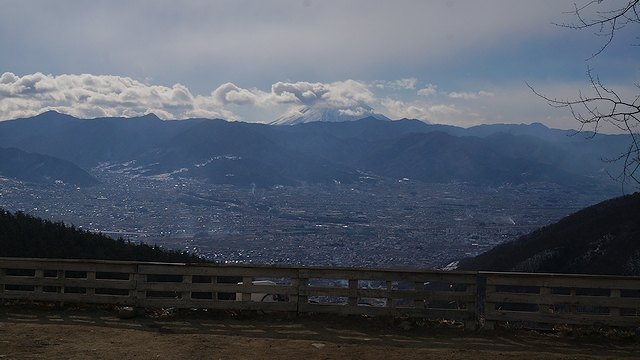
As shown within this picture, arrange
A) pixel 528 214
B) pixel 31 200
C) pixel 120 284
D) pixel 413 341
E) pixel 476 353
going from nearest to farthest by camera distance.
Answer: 1. pixel 476 353
2. pixel 413 341
3. pixel 120 284
4. pixel 528 214
5. pixel 31 200

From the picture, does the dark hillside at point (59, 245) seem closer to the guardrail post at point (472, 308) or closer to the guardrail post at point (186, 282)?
the guardrail post at point (186, 282)

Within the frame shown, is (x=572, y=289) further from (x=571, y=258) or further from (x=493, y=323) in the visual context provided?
(x=571, y=258)

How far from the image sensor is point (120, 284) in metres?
9.93

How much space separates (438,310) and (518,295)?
1437 millimetres

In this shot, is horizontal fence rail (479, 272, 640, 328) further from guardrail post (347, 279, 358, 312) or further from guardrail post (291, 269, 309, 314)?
guardrail post (291, 269, 309, 314)

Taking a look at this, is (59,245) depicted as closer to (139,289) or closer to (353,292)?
(139,289)

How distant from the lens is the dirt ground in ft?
25.7

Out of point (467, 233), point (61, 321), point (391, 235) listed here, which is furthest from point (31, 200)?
point (61, 321)

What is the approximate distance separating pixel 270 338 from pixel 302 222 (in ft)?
420

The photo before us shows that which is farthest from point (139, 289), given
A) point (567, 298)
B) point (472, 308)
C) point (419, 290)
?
point (567, 298)

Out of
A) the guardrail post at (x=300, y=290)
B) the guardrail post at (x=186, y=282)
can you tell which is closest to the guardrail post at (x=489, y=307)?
the guardrail post at (x=300, y=290)

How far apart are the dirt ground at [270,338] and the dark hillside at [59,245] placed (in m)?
29.1

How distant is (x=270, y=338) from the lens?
342 inches

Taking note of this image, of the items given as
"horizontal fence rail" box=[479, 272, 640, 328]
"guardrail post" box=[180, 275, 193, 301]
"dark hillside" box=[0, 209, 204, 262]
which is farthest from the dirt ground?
"dark hillside" box=[0, 209, 204, 262]
